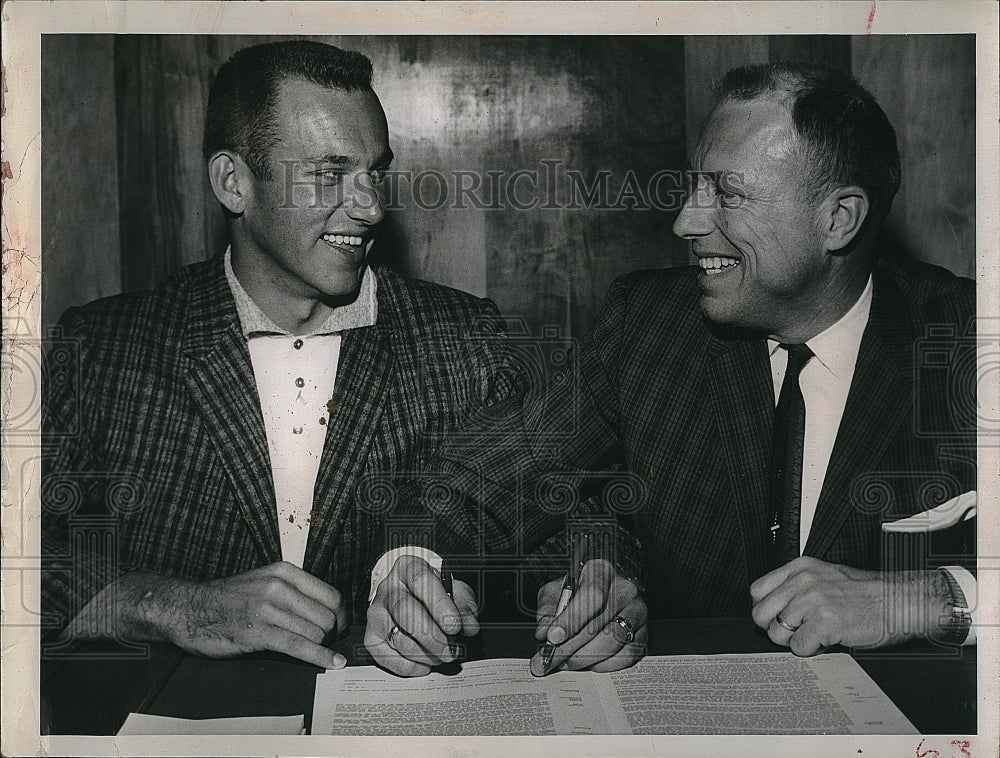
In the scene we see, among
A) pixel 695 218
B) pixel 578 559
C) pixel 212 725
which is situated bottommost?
pixel 212 725

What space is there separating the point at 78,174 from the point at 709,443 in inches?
45.6

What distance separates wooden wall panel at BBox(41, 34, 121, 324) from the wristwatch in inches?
59.6

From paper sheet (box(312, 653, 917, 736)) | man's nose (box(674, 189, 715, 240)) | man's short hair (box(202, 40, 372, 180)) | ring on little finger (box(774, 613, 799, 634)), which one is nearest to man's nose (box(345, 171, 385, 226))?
man's short hair (box(202, 40, 372, 180))

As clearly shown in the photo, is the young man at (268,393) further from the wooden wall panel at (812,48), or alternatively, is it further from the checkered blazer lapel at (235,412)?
the wooden wall panel at (812,48)

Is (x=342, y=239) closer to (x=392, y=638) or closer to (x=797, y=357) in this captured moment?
(x=392, y=638)

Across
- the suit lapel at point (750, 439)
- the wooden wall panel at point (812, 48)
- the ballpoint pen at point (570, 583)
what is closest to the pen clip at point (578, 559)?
the ballpoint pen at point (570, 583)

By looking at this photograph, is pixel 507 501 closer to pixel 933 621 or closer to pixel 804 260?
pixel 804 260

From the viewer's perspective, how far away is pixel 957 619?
186 cm

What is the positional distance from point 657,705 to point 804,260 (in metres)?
0.78

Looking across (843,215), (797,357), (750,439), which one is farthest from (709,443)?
(843,215)

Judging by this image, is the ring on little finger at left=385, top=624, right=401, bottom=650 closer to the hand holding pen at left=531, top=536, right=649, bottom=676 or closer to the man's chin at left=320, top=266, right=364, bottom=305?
the hand holding pen at left=531, top=536, right=649, bottom=676

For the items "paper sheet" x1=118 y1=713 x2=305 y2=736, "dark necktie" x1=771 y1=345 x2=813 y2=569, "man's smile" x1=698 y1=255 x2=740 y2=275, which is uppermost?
"man's smile" x1=698 y1=255 x2=740 y2=275

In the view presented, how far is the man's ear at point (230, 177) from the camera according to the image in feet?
5.94

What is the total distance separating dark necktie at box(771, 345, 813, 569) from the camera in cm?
184
